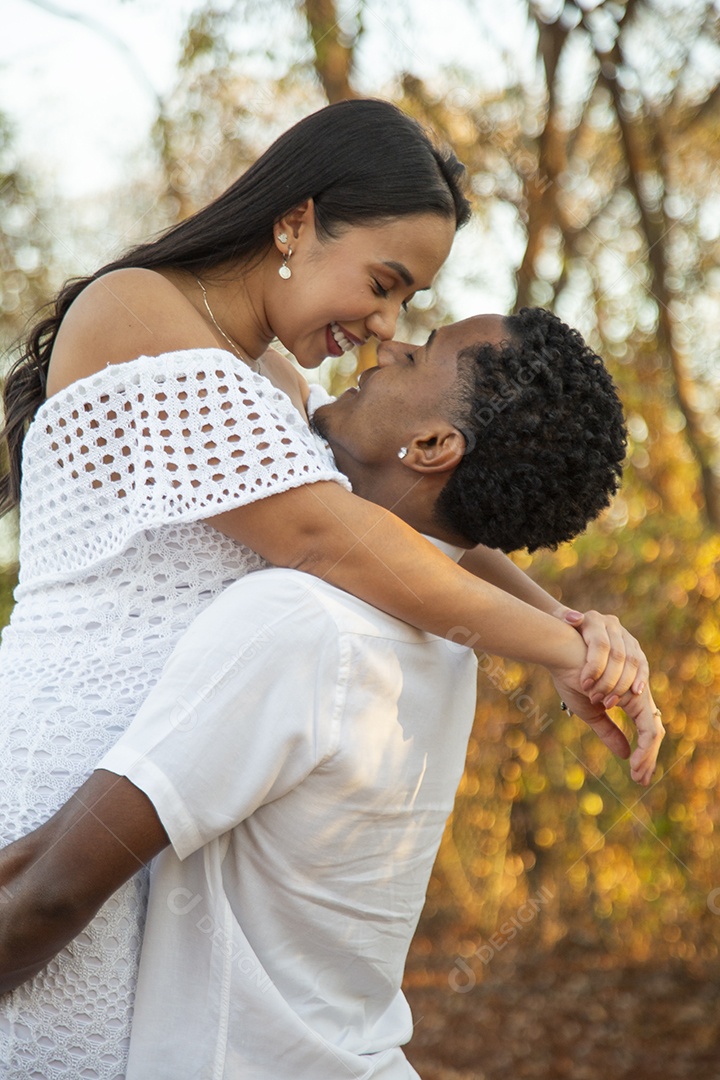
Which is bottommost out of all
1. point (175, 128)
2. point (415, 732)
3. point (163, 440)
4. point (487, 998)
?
point (487, 998)

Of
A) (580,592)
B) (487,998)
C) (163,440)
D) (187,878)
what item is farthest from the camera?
(487,998)

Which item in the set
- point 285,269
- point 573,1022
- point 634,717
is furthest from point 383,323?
point 573,1022

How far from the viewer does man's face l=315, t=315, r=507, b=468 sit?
2.26 meters

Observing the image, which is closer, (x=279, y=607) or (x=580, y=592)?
(x=279, y=607)

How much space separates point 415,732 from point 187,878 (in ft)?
1.54

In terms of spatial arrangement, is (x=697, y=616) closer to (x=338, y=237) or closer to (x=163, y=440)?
(x=338, y=237)

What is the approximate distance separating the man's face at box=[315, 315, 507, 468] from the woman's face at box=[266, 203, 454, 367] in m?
0.15

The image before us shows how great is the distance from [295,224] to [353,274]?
0.17m

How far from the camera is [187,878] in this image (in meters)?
1.85

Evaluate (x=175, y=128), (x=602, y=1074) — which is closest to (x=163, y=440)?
(x=602, y=1074)

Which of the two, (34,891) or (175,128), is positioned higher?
(34,891)

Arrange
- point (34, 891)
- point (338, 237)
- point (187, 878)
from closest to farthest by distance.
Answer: point (34, 891) → point (187, 878) → point (338, 237)

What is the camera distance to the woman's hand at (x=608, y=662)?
2.07 meters

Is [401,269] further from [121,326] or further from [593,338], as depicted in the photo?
[593,338]
